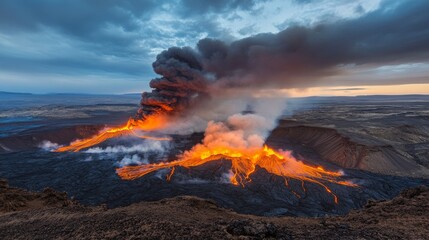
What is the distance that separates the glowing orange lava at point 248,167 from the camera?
3466cm

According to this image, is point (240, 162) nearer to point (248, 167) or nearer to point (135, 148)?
point (248, 167)

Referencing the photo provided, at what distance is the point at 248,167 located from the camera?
1521 inches

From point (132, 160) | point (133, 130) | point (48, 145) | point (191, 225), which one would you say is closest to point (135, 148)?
point (132, 160)

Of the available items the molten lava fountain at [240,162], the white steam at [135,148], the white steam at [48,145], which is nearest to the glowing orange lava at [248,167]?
the molten lava fountain at [240,162]

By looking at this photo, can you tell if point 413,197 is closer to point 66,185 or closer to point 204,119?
point 66,185

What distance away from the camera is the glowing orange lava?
114 feet

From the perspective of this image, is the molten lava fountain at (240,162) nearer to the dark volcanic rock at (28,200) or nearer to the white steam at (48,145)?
the white steam at (48,145)

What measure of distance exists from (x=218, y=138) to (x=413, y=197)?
123 feet

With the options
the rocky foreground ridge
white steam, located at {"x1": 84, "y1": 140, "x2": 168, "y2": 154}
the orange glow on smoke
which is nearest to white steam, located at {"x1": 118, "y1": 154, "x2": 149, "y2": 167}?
white steam, located at {"x1": 84, "y1": 140, "x2": 168, "y2": 154}

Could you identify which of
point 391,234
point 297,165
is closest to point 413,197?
point 391,234

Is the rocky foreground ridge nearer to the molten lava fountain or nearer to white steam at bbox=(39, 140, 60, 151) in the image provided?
the molten lava fountain

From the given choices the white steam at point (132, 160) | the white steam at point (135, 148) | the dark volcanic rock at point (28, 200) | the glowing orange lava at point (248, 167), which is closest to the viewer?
the dark volcanic rock at point (28, 200)

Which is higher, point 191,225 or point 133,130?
point 191,225

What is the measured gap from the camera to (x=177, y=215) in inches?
458
